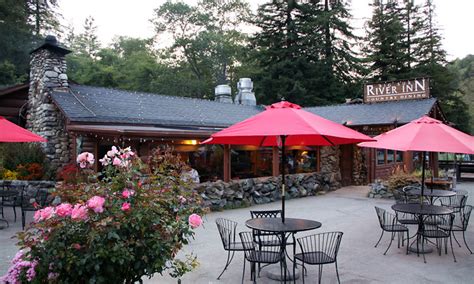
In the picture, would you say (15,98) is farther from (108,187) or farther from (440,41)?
(440,41)

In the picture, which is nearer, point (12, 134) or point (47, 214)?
point (47, 214)

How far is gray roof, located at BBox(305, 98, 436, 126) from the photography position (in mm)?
14597

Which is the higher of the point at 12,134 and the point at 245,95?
the point at 245,95

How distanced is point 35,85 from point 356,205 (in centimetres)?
1102

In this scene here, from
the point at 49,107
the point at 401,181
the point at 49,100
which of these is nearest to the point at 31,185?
the point at 49,107

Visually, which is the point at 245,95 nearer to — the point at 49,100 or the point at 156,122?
the point at 156,122

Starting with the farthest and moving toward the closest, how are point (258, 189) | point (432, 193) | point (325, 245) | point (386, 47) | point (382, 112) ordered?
1. point (386, 47)
2. point (382, 112)
3. point (258, 189)
4. point (432, 193)
5. point (325, 245)

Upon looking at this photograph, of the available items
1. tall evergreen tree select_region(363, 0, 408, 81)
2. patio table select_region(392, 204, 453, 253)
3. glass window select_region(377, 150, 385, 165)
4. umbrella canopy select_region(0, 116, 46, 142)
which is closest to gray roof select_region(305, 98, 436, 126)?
glass window select_region(377, 150, 385, 165)

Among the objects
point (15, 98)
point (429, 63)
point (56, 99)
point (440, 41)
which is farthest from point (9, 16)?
point (440, 41)

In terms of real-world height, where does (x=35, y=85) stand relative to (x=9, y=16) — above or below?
below

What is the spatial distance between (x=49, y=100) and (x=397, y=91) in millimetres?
14076

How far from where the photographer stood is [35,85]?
39.1ft

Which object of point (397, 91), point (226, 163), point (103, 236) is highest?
point (397, 91)

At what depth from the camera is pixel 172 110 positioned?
13.8 meters
